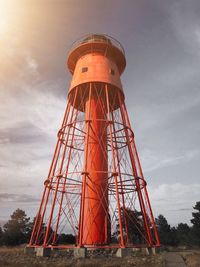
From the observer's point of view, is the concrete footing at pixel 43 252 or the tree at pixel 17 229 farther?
the tree at pixel 17 229

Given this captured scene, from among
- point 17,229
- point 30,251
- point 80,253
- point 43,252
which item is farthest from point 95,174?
point 17,229

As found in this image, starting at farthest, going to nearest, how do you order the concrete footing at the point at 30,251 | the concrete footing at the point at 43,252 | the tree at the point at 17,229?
1. the tree at the point at 17,229
2. the concrete footing at the point at 30,251
3. the concrete footing at the point at 43,252

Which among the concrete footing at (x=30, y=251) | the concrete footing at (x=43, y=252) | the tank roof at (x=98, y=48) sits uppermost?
the tank roof at (x=98, y=48)

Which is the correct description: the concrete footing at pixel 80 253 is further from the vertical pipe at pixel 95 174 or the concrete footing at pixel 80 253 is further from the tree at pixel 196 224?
the tree at pixel 196 224

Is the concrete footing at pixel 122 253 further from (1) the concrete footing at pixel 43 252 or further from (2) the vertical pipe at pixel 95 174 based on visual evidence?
(1) the concrete footing at pixel 43 252

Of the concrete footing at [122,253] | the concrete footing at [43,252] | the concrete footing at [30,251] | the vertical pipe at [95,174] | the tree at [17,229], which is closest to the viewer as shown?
the concrete footing at [122,253]

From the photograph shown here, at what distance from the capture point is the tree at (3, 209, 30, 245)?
4347 cm

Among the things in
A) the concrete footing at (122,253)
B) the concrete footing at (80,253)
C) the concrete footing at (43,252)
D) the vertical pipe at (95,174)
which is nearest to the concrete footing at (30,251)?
the concrete footing at (43,252)

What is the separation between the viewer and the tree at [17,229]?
43469 mm

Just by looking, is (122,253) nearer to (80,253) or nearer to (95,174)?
(80,253)

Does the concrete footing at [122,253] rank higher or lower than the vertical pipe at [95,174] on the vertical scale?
lower

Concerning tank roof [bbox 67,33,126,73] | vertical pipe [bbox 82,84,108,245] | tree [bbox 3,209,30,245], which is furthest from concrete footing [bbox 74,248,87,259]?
tree [bbox 3,209,30,245]

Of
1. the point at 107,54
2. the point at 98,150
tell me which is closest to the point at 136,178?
the point at 98,150

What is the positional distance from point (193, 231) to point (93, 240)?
38.2 m
